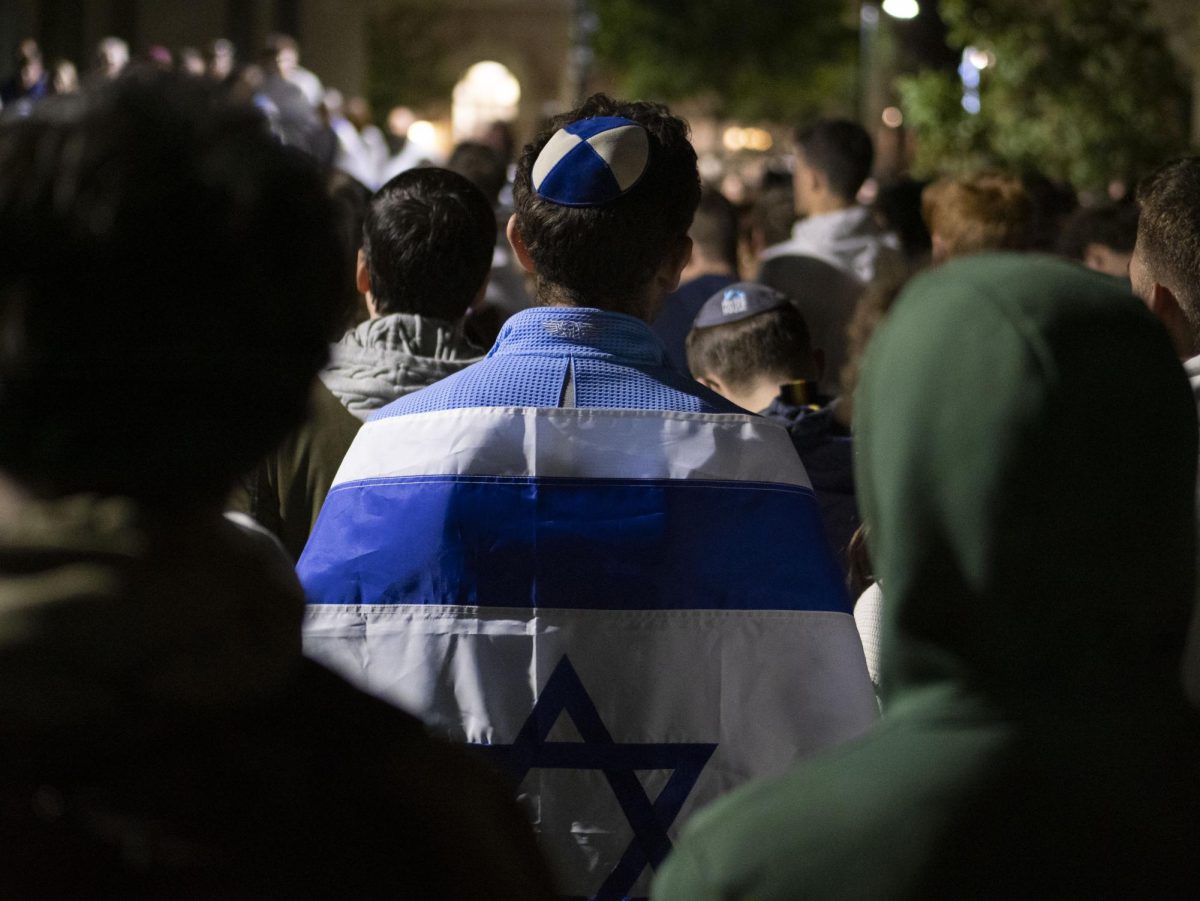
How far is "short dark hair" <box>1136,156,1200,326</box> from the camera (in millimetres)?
3182

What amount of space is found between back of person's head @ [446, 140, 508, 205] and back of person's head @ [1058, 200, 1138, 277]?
2.29 metres

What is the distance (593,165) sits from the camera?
107 inches

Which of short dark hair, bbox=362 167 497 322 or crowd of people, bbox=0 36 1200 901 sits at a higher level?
crowd of people, bbox=0 36 1200 901

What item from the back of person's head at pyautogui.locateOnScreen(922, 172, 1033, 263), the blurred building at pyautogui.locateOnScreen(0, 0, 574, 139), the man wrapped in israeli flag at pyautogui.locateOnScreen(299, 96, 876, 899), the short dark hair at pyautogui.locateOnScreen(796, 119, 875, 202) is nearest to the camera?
the man wrapped in israeli flag at pyautogui.locateOnScreen(299, 96, 876, 899)

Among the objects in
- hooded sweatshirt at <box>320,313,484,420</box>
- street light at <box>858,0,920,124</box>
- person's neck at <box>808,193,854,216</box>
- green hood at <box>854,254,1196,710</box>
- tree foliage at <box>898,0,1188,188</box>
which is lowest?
street light at <box>858,0,920,124</box>

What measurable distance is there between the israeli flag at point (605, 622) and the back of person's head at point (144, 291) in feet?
3.82

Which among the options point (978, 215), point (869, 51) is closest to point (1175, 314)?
point (978, 215)

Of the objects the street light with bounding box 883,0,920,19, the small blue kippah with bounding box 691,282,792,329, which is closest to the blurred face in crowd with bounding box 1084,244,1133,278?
the small blue kippah with bounding box 691,282,792,329

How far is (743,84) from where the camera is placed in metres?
52.6

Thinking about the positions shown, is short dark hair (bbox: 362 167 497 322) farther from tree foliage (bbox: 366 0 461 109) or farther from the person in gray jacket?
tree foliage (bbox: 366 0 461 109)

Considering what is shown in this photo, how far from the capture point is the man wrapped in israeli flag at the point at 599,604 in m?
2.55

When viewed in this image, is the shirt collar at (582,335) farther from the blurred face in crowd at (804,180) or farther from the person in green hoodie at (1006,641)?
the blurred face in crowd at (804,180)

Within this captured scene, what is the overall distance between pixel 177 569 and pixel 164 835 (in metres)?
0.20

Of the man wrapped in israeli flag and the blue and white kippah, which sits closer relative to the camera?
the man wrapped in israeli flag
